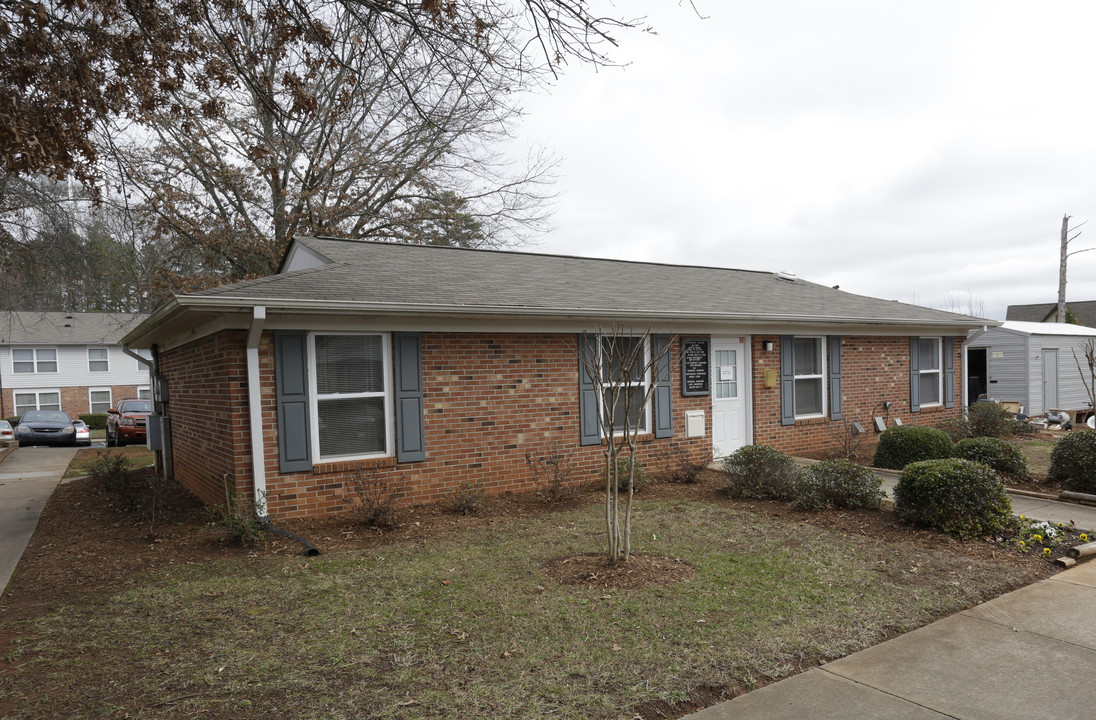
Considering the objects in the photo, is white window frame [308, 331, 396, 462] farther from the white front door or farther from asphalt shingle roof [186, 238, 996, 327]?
the white front door

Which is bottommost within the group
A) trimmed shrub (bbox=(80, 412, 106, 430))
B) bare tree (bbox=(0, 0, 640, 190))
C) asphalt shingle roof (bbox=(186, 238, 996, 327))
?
trimmed shrub (bbox=(80, 412, 106, 430))

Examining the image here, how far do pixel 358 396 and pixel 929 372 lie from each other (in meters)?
11.7

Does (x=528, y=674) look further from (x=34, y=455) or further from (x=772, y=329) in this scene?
(x=34, y=455)

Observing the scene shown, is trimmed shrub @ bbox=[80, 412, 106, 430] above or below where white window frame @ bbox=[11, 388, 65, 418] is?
below

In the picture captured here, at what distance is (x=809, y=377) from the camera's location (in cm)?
1188

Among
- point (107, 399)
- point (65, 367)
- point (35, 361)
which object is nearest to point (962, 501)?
point (107, 399)

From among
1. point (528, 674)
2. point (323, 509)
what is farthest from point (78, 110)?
point (528, 674)

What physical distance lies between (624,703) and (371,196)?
1882cm

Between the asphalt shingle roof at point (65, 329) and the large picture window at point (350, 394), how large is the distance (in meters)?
27.8

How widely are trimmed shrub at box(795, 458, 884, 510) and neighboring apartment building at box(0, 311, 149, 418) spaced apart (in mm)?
31610

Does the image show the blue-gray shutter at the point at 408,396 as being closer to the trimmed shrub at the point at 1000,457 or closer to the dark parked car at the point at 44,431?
the trimmed shrub at the point at 1000,457

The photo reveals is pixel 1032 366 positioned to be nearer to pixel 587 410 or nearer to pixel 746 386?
pixel 746 386

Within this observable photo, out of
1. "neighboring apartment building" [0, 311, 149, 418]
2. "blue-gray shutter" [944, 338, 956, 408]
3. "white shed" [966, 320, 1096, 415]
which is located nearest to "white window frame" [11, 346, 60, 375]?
"neighboring apartment building" [0, 311, 149, 418]

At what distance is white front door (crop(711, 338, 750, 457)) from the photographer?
1071 centimetres
